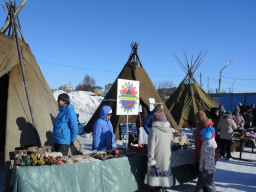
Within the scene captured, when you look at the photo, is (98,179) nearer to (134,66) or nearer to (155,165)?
(155,165)

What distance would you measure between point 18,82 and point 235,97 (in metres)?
16.2

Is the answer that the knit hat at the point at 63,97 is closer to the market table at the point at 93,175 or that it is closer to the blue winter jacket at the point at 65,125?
the blue winter jacket at the point at 65,125

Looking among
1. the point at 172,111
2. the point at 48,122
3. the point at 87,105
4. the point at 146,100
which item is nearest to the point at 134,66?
the point at 146,100

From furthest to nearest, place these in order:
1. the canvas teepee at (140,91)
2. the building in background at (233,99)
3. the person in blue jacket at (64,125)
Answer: the building in background at (233,99) < the canvas teepee at (140,91) < the person in blue jacket at (64,125)

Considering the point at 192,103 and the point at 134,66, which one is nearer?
the point at 134,66

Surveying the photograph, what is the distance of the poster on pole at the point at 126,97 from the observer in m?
4.84

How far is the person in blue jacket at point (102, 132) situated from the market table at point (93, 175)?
2.48 ft

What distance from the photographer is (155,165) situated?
3.54m

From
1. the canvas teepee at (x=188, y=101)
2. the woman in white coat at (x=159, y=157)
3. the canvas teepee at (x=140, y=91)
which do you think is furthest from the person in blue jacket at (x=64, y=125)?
the canvas teepee at (x=188, y=101)

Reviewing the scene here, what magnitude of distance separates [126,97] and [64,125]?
5.23ft

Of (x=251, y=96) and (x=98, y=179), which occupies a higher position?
(x=251, y=96)

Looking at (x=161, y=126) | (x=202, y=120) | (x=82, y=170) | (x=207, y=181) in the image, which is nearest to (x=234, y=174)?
(x=207, y=181)

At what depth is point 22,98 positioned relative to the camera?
4.81 meters

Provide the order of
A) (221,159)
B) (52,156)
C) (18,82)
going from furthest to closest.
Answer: (221,159)
(18,82)
(52,156)
